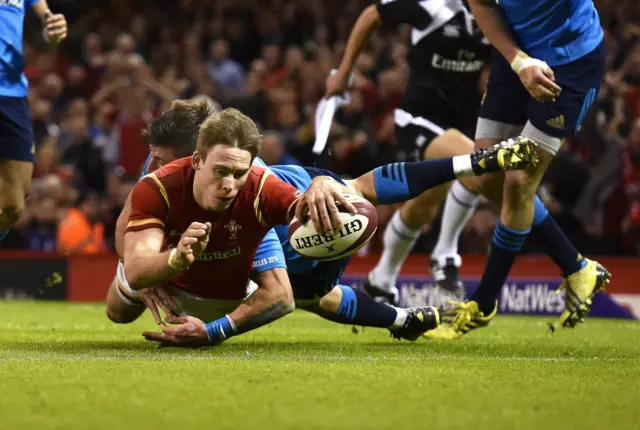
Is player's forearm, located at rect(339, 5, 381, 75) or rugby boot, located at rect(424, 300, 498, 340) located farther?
player's forearm, located at rect(339, 5, 381, 75)

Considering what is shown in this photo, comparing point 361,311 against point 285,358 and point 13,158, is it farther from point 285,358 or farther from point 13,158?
point 13,158

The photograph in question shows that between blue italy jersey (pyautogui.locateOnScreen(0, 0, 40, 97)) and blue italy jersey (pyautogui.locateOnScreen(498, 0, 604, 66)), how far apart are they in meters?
2.76

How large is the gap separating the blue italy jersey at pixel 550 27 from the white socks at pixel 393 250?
1.76m

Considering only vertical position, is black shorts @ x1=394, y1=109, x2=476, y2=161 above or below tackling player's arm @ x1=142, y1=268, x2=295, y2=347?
above

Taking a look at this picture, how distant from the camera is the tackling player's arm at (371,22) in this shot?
22.5ft

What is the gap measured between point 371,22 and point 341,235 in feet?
10.2

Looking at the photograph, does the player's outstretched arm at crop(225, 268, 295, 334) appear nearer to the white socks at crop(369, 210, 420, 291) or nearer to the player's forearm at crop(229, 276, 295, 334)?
the player's forearm at crop(229, 276, 295, 334)

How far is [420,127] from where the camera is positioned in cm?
715

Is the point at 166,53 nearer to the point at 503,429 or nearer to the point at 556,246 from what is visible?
the point at 556,246

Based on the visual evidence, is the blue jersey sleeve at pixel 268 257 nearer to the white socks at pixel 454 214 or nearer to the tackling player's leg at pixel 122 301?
the tackling player's leg at pixel 122 301

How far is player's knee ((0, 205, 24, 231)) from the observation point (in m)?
6.18

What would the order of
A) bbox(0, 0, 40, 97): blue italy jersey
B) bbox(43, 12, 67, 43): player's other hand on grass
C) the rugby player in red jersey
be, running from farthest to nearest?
bbox(43, 12, 67, 43): player's other hand on grass < bbox(0, 0, 40, 97): blue italy jersey < the rugby player in red jersey

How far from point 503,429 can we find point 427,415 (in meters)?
0.27

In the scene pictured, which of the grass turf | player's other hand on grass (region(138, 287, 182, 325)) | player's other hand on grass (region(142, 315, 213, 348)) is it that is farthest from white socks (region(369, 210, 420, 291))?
player's other hand on grass (region(142, 315, 213, 348))
